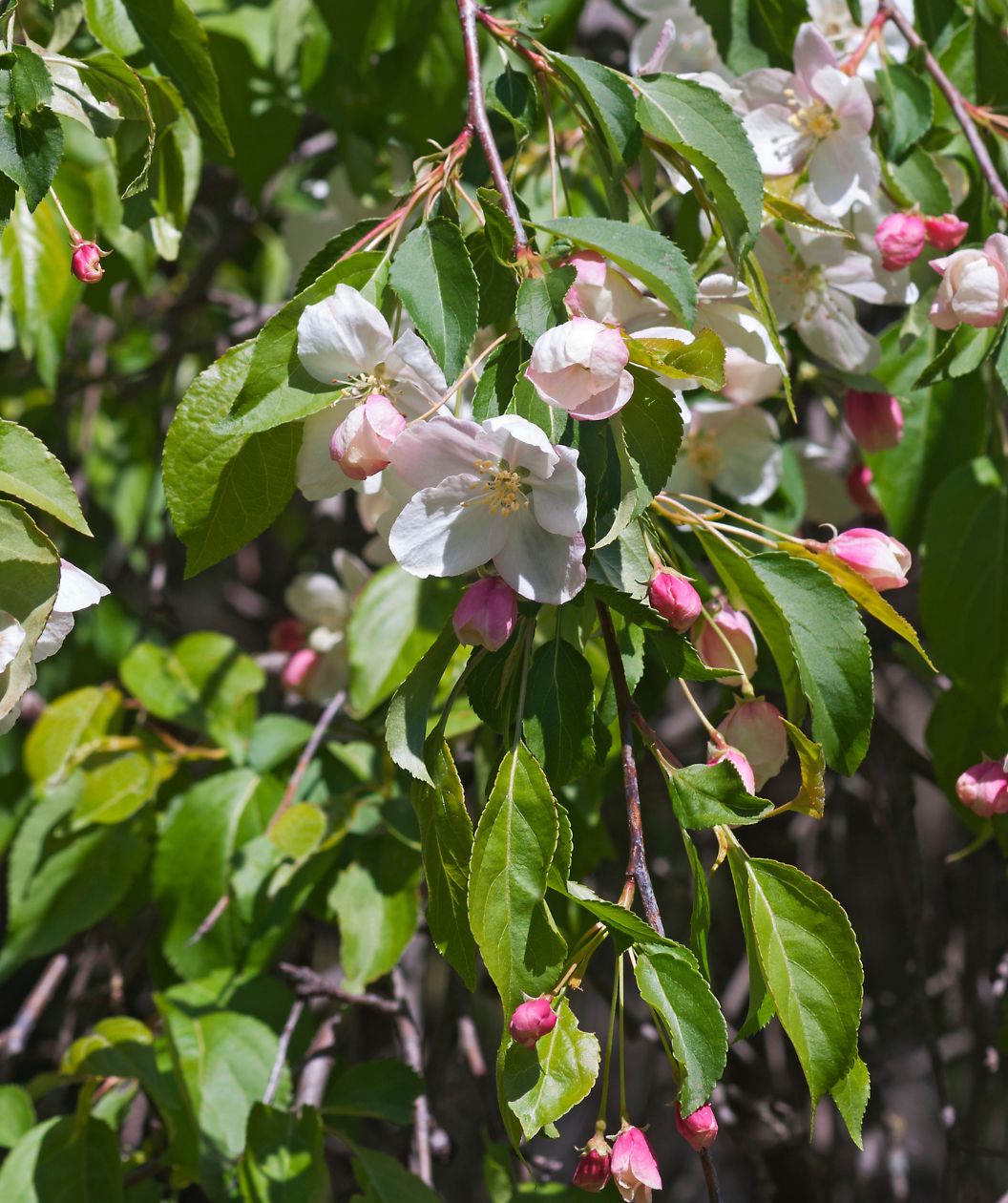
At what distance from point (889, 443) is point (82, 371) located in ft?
5.88

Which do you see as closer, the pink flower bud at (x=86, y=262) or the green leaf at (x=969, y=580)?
the pink flower bud at (x=86, y=262)

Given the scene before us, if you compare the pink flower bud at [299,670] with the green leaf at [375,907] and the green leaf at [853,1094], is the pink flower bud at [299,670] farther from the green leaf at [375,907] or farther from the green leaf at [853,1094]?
the green leaf at [853,1094]

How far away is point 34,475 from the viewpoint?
81 cm

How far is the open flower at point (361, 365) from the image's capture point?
0.84 m

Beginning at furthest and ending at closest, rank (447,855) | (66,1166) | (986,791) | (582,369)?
(66,1166)
(986,791)
(447,855)
(582,369)

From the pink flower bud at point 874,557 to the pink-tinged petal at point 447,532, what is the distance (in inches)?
11.6

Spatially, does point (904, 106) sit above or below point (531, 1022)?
above

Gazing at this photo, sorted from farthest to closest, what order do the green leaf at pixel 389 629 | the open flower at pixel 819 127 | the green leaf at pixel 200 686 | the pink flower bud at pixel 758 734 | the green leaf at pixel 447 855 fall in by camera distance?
the green leaf at pixel 200 686, the green leaf at pixel 389 629, the open flower at pixel 819 127, the pink flower bud at pixel 758 734, the green leaf at pixel 447 855

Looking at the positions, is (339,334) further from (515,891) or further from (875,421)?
(875,421)

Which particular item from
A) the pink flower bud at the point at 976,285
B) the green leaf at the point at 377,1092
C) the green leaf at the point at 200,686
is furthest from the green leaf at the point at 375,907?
the pink flower bud at the point at 976,285

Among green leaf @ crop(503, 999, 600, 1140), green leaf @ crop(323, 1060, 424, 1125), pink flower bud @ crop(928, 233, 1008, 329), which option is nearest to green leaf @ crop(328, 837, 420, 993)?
green leaf @ crop(323, 1060, 424, 1125)

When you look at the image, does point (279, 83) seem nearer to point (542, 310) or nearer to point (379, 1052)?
point (542, 310)

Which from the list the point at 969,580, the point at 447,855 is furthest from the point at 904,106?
the point at 447,855

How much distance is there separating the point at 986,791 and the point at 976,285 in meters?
0.42
